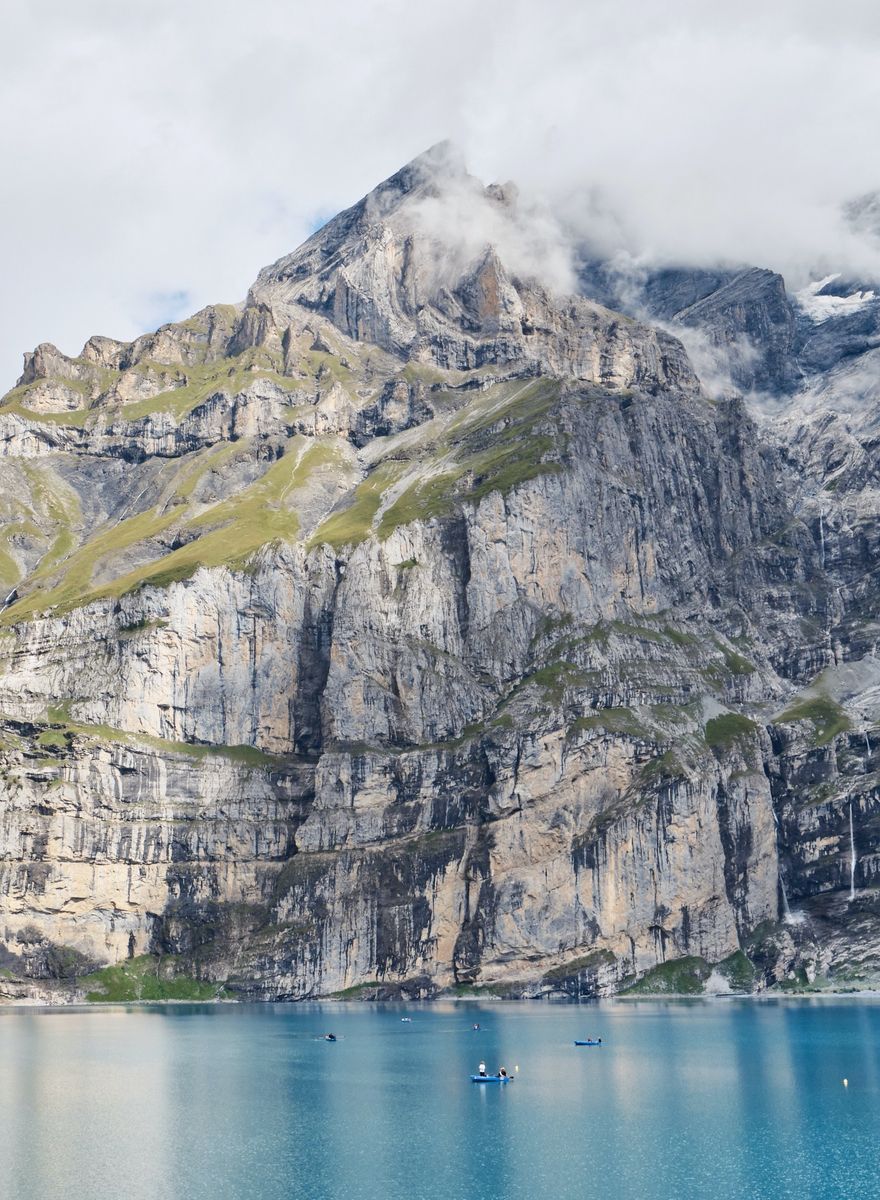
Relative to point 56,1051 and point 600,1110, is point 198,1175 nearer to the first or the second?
point 600,1110

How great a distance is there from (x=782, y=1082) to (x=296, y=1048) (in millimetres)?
65476

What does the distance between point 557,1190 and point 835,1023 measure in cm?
10672

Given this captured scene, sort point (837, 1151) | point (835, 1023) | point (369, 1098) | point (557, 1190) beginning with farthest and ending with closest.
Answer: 1. point (835, 1023)
2. point (369, 1098)
3. point (837, 1151)
4. point (557, 1190)

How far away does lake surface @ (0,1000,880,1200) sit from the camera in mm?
92625

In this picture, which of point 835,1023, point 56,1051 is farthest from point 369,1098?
point 835,1023

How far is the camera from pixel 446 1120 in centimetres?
11606

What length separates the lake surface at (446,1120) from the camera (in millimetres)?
92625

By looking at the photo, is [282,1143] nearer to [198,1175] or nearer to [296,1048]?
[198,1175]

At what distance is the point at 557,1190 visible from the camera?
3551 inches

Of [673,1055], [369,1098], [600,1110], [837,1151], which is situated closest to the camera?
[837,1151]

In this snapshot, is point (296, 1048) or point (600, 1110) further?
point (296, 1048)

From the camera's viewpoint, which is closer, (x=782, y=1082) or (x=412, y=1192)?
(x=412, y=1192)

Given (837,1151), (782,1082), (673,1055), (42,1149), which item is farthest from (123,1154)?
(673,1055)

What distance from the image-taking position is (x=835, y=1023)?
185500 millimetres
